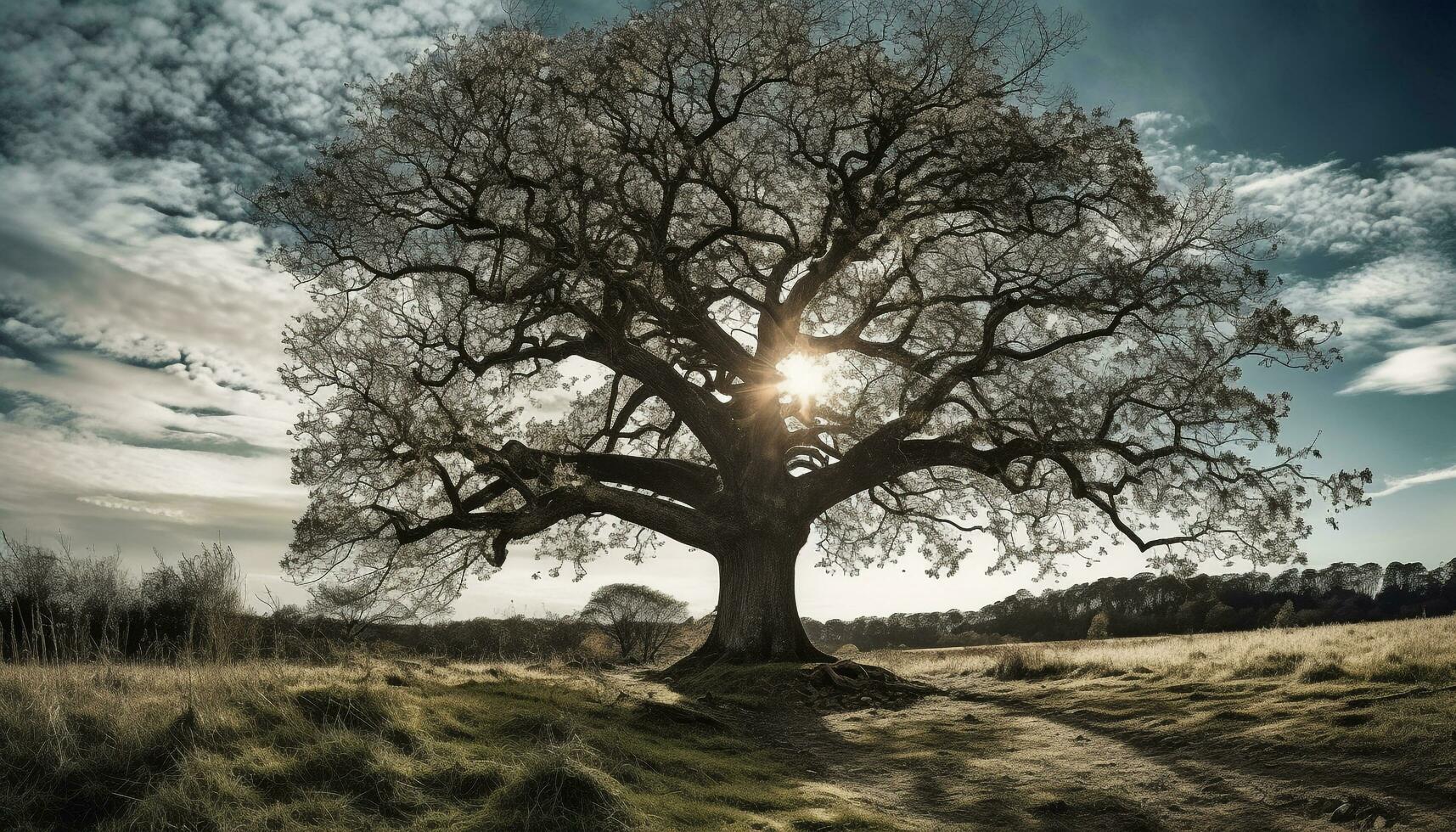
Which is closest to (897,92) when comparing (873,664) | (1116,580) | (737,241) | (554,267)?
(737,241)

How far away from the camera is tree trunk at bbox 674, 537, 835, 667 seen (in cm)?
1548

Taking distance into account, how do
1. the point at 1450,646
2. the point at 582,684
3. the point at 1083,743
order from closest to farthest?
the point at 1083,743 → the point at 1450,646 → the point at 582,684

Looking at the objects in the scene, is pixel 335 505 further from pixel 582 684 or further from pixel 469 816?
pixel 469 816

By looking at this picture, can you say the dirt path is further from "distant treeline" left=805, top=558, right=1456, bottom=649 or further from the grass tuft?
"distant treeline" left=805, top=558, right=1456, bottom=649

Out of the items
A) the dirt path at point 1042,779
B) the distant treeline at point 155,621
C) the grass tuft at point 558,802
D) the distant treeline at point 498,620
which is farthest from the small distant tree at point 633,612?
the grass tuft at point 558,802

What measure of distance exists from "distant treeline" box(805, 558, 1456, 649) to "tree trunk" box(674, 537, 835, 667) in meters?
28.7

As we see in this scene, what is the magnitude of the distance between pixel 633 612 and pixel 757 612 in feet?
56.7

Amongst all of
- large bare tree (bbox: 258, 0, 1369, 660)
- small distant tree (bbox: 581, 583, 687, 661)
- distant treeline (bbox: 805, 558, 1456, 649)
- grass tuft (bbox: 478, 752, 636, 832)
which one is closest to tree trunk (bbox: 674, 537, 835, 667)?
large bare tree (bbox: 258, 0, 1369, 660)

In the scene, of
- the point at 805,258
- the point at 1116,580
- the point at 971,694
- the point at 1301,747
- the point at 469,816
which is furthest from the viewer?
the point at 1116,580

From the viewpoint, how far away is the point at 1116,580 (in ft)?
178

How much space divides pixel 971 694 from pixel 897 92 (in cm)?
966

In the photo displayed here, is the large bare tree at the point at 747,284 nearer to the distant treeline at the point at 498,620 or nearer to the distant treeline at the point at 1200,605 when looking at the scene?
the distant treeline at the point at 498,620

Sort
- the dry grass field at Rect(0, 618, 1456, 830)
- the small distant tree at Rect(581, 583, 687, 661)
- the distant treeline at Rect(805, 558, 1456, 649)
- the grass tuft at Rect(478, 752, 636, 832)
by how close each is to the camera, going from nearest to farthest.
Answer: the grass tuft at Rect(478, 752, 636, 832), the dry grass field at Rect(0, 618, 1456, 830), the small distant tree at Rect(581, 583, 687, 661), the distant treeline at Rect(805, 558, 1456, 649)

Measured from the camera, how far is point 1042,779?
765 centimetres
